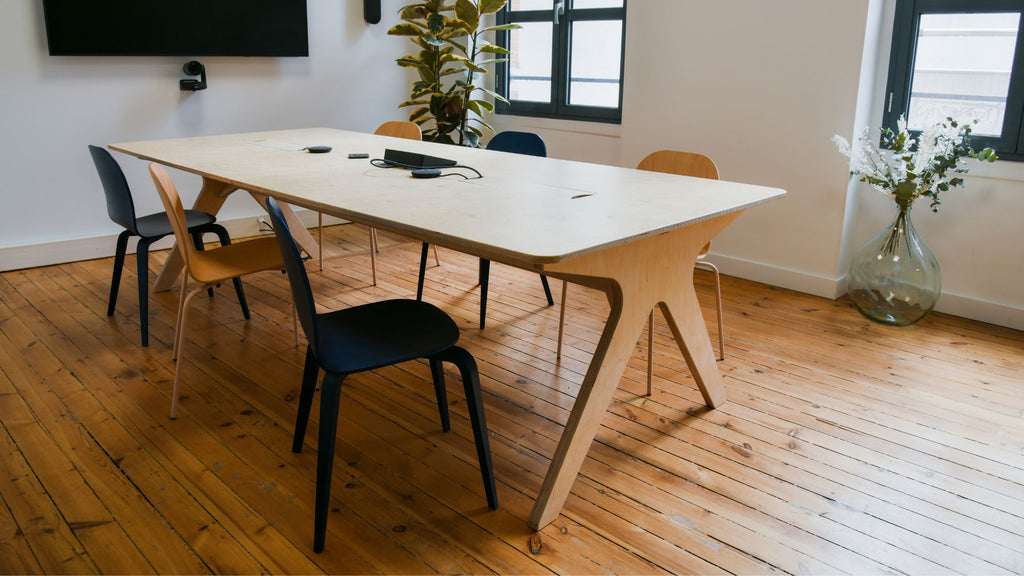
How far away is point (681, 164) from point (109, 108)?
3523mm

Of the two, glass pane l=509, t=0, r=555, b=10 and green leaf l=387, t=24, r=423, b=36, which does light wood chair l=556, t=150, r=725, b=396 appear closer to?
green leaf l=387, t=24, r=423, b=36

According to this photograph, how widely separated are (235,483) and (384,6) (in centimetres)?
430

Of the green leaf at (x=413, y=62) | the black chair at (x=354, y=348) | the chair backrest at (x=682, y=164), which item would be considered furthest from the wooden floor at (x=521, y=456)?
the green leaf at (x=413, y=62)

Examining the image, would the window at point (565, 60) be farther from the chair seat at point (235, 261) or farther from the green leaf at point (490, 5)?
the chair seat at point (235, 261)

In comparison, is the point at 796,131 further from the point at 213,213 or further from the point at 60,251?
the point at 60,251

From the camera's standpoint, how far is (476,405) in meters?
2.10

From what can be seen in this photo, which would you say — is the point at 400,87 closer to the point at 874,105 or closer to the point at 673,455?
the point at 874,105

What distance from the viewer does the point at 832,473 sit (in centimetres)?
236

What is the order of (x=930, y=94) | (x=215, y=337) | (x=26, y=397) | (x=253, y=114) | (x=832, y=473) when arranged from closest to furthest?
(x=832, y=473)
(x=26, y=397)
(x=215, y=337)
(x=930, y=94)
(x=253, y=114)

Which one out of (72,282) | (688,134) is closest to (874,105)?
(688,134)

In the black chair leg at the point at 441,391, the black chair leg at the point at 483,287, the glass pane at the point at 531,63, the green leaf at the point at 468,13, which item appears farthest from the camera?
the glass pane at the point at 531,63

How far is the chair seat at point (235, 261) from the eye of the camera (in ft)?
8.86

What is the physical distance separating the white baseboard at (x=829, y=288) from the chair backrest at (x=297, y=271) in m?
3.08

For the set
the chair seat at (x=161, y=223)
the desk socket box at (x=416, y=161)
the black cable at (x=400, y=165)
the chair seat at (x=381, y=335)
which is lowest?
the chair seat at (x=381, y=335)
